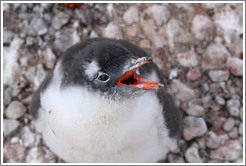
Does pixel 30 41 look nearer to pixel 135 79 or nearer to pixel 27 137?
pixel 27 137

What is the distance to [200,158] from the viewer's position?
5.55 ft

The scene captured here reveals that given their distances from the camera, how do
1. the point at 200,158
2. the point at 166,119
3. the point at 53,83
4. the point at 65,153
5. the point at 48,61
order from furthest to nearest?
the point at 48,61 → the point at 200,158 → the point at 65,153 → the point at 166,119 → the point at 53,83

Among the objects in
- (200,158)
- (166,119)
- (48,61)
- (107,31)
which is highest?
(107,31)

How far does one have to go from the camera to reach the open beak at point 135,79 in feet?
3.31

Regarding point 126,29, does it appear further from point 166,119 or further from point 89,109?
point 89,109

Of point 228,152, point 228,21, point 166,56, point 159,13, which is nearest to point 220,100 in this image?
point 228,152

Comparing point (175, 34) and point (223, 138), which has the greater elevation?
point (175, 34)

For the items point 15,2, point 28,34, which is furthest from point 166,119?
point 15,2

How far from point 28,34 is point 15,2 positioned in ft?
0.80

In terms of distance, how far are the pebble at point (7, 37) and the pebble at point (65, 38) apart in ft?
0.94

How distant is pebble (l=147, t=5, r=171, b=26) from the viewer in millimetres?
1959

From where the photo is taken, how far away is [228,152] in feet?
5.56

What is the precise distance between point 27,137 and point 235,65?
4.40 feet

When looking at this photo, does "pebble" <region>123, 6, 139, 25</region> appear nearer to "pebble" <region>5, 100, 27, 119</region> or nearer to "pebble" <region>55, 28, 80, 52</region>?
"pebble" <region>55, 28, 80, 52</region>
